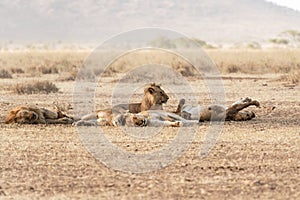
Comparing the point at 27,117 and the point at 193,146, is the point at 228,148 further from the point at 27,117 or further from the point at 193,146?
the point at 27,117

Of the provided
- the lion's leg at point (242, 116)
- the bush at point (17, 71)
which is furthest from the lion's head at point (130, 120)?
the bush at point (17, 71)

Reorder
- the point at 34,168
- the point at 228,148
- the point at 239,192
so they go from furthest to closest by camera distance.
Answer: the point at 228,148 < the point at 34,168 < the point at 239,192

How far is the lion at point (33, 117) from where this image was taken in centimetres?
1559

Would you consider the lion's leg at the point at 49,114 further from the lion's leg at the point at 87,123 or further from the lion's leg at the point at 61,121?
the lion's leg at the point at 87,123

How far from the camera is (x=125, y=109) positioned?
15.5 metres

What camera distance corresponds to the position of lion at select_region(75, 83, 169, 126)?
1538 cm

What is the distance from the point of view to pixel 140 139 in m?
13.9

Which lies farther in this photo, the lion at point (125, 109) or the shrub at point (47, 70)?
the shrub at point (47, 70)

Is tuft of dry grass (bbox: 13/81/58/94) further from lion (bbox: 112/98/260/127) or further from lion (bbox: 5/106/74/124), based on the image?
lion (bbox: 112/98/260/127)

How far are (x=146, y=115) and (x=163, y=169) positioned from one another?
4419mm

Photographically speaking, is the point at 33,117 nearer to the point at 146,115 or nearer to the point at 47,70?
the point at 146,115

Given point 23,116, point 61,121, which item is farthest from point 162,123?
point 23,116

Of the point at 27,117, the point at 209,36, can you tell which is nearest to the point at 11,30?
the point at 209,36

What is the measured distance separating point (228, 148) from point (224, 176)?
2478 mm
